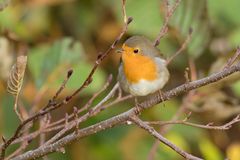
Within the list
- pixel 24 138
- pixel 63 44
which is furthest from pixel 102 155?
pixel 24 138

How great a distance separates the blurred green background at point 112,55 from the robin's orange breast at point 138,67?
0.98 ft

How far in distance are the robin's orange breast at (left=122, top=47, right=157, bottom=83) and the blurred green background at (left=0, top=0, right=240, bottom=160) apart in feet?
0.98

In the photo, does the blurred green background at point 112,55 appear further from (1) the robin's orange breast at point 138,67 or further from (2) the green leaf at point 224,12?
(1) the robin's orange breast at point 138,67

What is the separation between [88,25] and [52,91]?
19.3 inches

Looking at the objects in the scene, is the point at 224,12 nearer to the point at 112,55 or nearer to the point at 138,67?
the point at 112,55

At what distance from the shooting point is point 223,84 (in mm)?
2334

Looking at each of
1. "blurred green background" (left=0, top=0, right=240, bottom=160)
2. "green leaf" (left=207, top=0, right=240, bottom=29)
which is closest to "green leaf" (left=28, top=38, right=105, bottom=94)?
"blurred green background" (left=0, top=0, right=240, bottom=160)

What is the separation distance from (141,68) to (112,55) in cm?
118

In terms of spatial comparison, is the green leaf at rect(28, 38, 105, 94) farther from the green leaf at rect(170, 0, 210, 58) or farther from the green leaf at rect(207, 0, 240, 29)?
the green leaf at rect(207, 0, 240, 29)

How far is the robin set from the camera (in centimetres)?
191

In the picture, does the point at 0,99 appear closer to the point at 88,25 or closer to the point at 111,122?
the point at 88,25

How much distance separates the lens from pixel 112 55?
10.4 ft

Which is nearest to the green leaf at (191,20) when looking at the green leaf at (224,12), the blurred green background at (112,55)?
the blurred green background at (112,55)

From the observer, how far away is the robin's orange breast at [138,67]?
1948 millimetres
